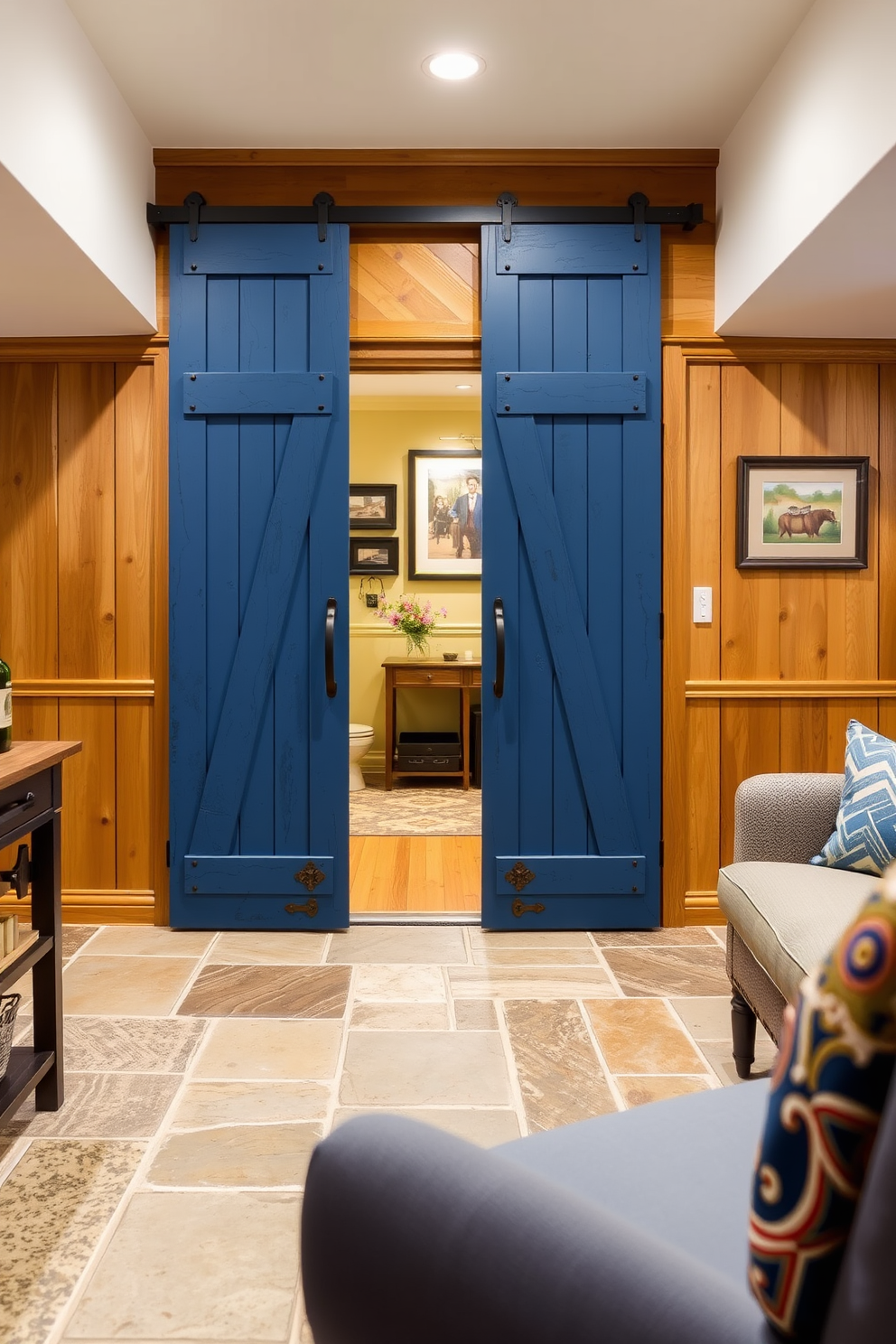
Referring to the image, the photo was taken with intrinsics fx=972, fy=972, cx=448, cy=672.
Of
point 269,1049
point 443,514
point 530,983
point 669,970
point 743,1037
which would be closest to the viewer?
point 743,1037

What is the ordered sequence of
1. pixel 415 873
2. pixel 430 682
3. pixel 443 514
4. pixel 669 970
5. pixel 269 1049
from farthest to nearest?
1. pixel 443 514
2. pixel 430 682
3. pixel 415 873
4. pixel 669 970
5. pixel 269 1049

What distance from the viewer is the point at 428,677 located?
614cm

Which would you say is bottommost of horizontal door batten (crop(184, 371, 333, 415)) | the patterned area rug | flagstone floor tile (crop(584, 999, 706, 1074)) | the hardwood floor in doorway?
flagstone floor tile (crop(584, 999, 706, 1074))

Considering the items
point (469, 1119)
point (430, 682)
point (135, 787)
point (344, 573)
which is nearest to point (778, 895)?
point (469, 1119)

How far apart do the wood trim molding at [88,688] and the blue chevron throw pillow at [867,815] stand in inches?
90.5

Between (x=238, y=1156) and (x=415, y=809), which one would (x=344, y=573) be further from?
(x=415, y=809)

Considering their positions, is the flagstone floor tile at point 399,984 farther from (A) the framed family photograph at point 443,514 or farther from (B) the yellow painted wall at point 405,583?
(A) the framed family photograph at point 443,514

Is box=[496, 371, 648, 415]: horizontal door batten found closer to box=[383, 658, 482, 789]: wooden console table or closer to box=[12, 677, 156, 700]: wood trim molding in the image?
box=[12, 677, 156, 700]: wood trim molding

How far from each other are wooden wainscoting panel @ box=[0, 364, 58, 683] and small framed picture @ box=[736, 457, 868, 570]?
2.46 meters

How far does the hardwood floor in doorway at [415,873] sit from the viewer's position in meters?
3.79

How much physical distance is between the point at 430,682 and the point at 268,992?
338 centimetres

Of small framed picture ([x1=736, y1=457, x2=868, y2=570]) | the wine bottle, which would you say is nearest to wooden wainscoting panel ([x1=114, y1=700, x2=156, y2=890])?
→ the wine bottle

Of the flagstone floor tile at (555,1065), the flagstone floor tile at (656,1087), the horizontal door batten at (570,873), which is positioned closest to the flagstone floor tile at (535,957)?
the horizontal door batten at (570,873)

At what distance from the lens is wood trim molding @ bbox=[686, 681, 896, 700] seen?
3.48 meters
